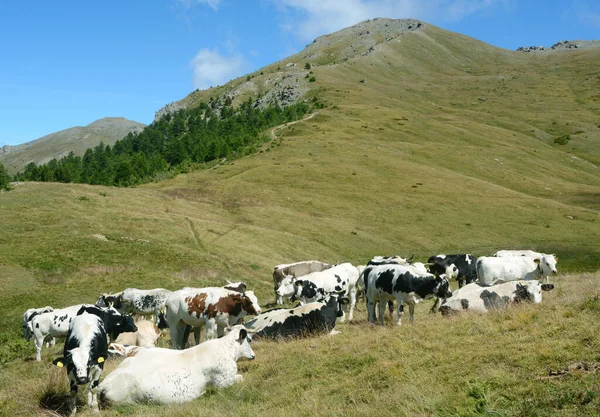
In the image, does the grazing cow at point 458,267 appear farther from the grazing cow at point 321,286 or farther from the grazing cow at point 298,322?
the grazing cow at point 298,322

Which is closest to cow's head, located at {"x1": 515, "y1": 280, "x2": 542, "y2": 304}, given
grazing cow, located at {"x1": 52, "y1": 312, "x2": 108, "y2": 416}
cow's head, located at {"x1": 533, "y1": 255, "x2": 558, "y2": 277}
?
cow's head, located at {"x1": 533, "y1": 255, "x2": 558, "y2": 277}

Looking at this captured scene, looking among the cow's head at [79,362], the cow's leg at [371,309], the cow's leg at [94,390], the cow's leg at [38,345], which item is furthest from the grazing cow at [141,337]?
the cow's leg at [371,309]

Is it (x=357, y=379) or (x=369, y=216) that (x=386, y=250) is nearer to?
(x=369, y=216)

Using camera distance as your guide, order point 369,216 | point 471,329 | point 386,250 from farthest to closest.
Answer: point 369,216, point 386,250, point 471,329

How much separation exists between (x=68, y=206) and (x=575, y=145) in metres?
135

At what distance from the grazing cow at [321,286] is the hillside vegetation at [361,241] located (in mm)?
4019

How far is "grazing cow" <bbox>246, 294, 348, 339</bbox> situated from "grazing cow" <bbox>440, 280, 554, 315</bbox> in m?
4.05

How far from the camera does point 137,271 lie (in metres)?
34.6

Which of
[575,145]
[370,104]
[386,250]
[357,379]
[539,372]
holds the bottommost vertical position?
[386,250]

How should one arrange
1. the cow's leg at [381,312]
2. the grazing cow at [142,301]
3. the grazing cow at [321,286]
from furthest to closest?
the grazing cow at [142,301]
the grazing cow at [321,286]
the cow's leg at [381,312]

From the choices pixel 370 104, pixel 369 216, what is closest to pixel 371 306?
pixel 369 216

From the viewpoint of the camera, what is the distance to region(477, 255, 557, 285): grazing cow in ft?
82.1

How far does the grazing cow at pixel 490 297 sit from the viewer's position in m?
16.6

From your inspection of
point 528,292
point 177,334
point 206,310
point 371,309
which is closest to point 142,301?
point 177,334
